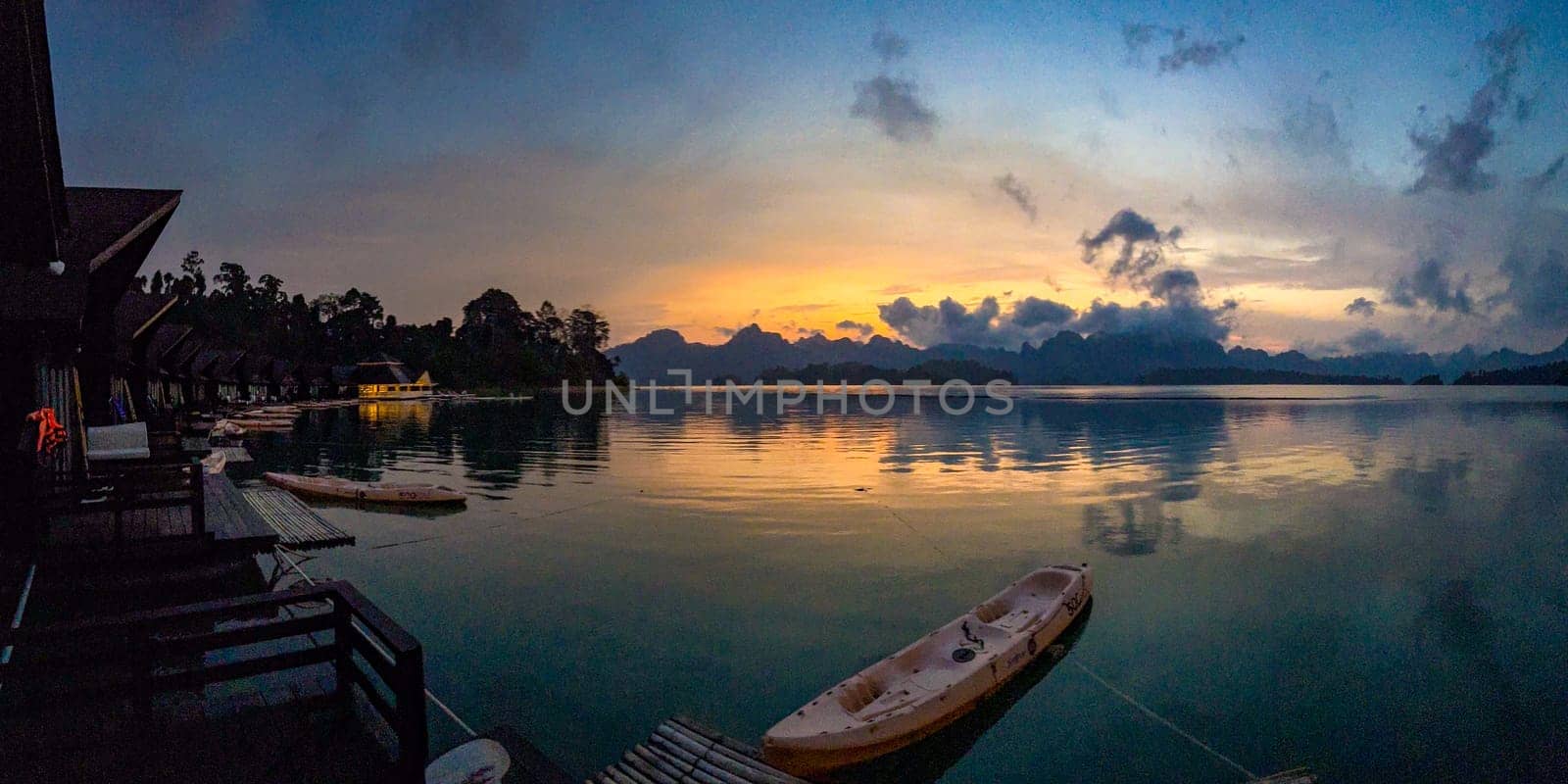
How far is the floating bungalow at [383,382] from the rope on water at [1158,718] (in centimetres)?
11535

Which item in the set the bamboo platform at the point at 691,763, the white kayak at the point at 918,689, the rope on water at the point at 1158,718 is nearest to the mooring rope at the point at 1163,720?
the rope on water at the point at 1158,718

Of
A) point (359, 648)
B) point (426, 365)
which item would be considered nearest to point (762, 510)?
point (359, 648)

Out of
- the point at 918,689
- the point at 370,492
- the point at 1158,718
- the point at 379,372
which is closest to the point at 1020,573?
the point at 1158,718

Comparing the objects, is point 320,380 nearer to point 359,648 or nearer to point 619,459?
point 619,459

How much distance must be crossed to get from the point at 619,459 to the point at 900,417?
4994 centimetres

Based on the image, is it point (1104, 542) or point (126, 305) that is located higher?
point (126, 305)

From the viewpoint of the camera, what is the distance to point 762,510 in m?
27.4

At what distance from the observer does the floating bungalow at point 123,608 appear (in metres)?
4.91

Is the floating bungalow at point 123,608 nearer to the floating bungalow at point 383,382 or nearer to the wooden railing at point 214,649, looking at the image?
the wooden railing at point 214,649

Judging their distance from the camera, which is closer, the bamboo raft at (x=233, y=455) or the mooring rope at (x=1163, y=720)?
the mooring rope at (x=1163, y=720)

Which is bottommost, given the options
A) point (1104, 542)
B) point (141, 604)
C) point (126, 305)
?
point (1104, 542)

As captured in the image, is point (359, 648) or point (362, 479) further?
point (362, 479)

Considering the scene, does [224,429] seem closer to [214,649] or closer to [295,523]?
[295,523]

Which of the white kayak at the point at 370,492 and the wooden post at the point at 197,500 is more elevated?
the wooden post at the point at 197,500
